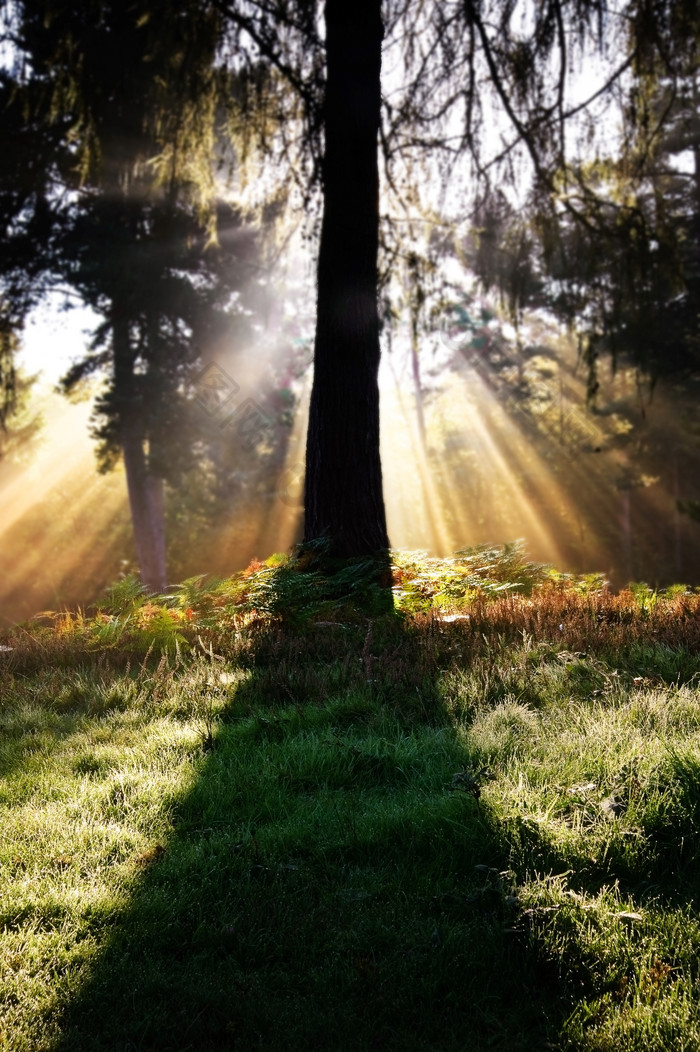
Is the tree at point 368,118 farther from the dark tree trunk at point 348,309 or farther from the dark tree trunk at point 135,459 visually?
the dark tree trunk at point 135,459

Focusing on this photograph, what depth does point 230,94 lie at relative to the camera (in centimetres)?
805

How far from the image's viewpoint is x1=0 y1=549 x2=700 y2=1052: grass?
1.99 meters

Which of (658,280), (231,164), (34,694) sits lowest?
(34,694)

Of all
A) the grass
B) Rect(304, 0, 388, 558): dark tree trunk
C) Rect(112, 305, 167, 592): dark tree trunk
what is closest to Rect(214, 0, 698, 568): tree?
Rect(304, 0, 388, 558): dark tree trunk

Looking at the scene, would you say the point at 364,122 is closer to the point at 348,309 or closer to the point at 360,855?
the point at 348,309

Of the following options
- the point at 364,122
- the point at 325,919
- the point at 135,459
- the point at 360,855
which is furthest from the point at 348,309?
the point at 135,459

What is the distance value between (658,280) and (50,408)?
5239 centimetres

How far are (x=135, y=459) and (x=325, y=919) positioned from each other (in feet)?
66.7

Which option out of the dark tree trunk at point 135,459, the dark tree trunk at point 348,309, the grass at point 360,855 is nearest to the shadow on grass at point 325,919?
the grass at point 360,855

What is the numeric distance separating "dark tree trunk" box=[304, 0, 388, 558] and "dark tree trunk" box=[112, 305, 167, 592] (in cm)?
1348

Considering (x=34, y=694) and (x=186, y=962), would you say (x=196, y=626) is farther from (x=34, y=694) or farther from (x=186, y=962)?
(x=186, y=962)

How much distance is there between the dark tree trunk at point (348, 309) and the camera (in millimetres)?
7145

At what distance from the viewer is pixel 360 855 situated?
2637 millimetres

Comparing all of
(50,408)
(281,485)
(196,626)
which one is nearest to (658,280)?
(196,626)
